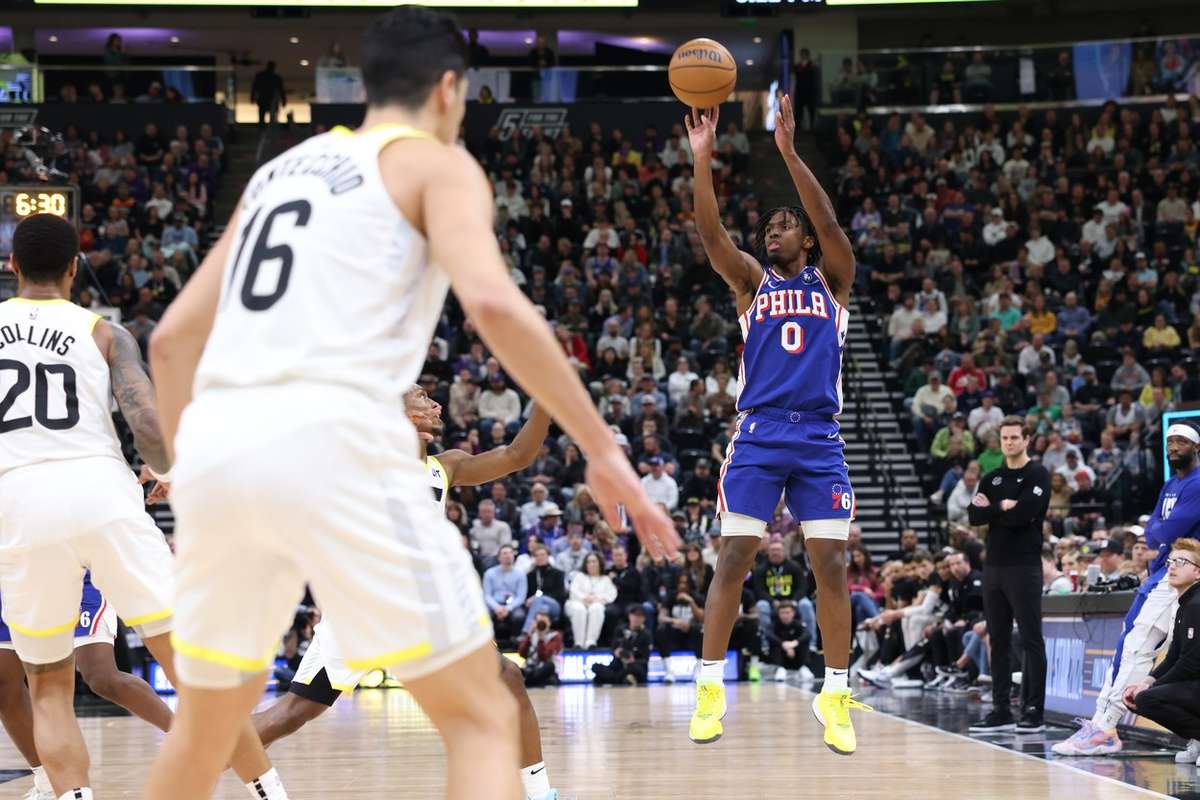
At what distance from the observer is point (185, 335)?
3.26 metres

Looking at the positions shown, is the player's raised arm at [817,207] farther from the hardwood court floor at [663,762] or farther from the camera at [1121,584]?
the camera at [1121,584]

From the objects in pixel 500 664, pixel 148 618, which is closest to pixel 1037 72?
pixel 500 664

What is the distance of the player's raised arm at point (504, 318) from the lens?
2783 mm

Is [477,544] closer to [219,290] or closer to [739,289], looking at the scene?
[739,289]

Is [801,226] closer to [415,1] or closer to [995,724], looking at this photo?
[995,724]

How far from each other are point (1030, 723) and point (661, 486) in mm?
8060

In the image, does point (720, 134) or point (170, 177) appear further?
point (720, 134)

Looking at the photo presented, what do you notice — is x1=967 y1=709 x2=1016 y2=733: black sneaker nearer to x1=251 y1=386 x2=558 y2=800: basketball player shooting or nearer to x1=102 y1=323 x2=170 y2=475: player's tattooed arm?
x1=251 y1=386 x2=558 y2=800: basketball player shooting

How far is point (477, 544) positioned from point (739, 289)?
10.4 metres

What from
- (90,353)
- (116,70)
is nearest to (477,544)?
(90,353)

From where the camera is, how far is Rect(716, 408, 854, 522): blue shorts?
22.1 ft

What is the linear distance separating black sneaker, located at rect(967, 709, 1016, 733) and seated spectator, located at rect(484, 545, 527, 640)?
6786 mm

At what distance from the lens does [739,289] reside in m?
6.95

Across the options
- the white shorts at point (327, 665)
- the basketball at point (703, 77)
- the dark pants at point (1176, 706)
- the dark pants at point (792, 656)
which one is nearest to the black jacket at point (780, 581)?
the dark pants at point (792, 656)
